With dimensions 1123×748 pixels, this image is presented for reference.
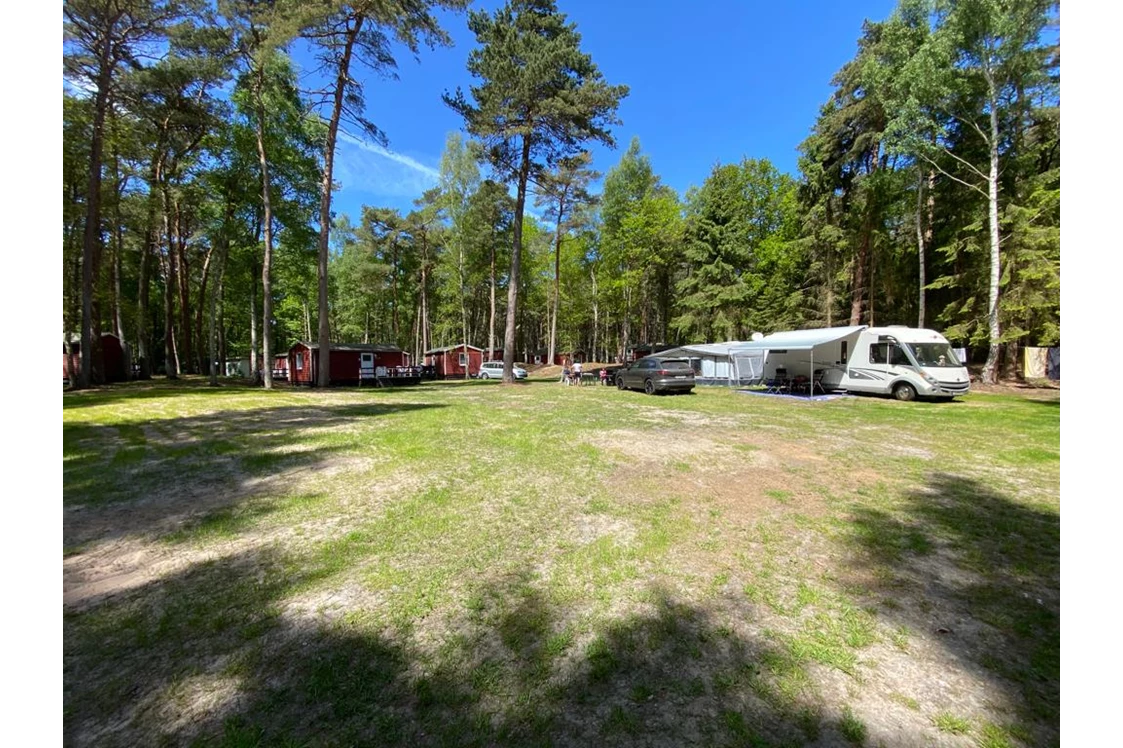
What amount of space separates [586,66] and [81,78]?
18882mm

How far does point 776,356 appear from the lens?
19.5 metres

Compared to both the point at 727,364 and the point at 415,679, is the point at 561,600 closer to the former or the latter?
the point at 415,679

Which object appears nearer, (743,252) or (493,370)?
(743,252)

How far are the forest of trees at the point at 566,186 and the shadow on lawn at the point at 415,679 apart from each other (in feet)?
30.9

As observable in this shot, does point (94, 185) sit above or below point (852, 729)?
above

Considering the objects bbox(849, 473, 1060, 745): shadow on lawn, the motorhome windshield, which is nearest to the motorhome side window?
the motorhome windshield

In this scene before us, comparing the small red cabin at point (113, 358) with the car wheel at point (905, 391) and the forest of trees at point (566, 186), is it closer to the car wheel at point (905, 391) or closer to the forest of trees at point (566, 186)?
the forest of trees at point (566, 186)

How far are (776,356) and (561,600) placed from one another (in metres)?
19.5

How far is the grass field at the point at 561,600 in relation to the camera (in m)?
2.01

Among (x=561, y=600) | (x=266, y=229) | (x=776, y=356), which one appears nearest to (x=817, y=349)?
(x=776, y=356)

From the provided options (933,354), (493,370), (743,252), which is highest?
(743,252)

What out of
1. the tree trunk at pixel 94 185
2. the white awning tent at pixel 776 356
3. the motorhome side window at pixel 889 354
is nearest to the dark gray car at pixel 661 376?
the white awning tent at pixel 776 356
